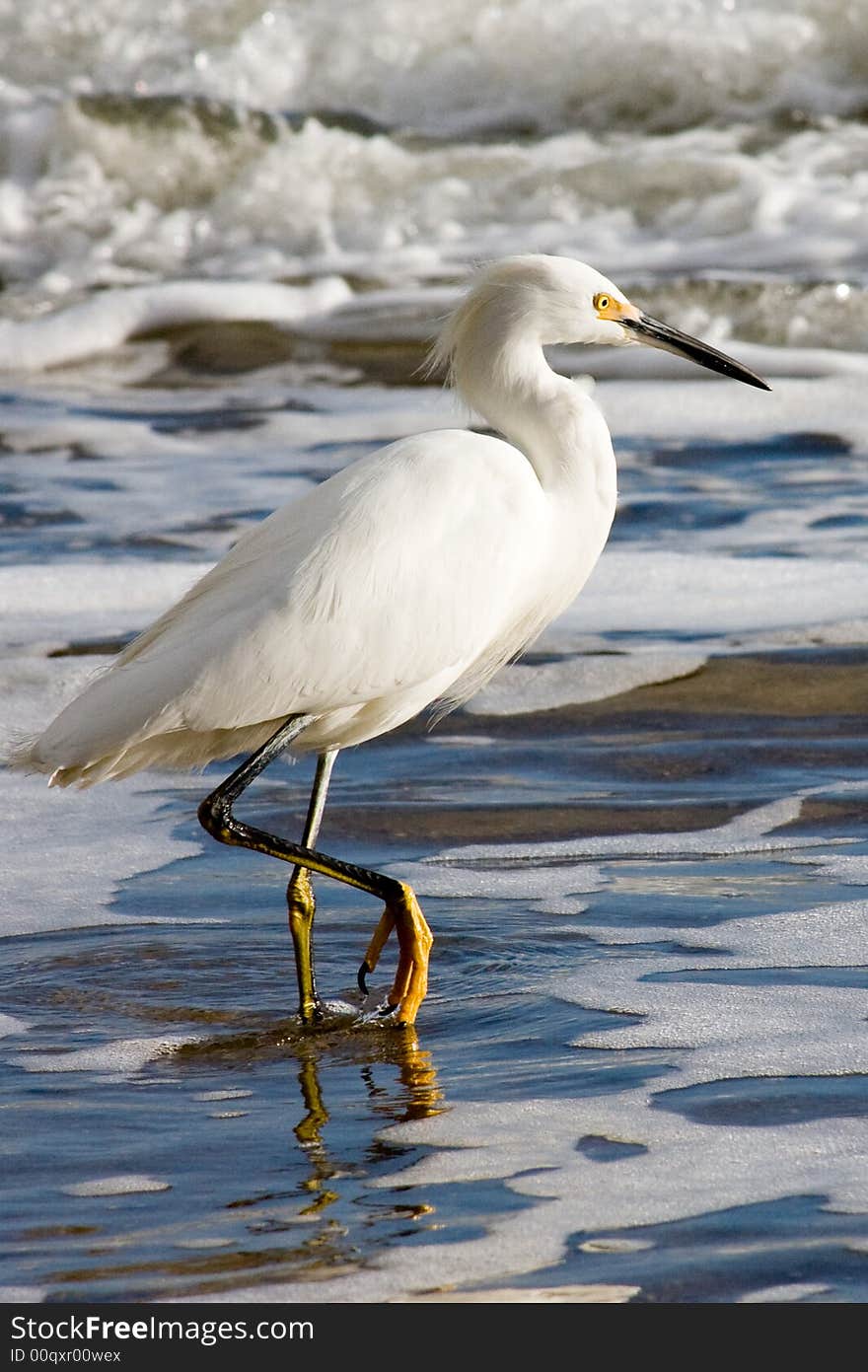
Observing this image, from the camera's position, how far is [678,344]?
14.3 ft

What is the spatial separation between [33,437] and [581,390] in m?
5.89

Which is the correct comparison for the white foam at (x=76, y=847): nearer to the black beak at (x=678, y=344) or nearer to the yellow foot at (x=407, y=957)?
the yellow foot at (x=407, y=957)

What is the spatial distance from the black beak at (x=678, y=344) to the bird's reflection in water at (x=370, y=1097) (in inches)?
64.7

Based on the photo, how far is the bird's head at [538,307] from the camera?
4.11m

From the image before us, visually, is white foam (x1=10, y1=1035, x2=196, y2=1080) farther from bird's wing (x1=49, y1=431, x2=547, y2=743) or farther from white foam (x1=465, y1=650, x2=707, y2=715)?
white foam (x1=465, y1=650, x2=707, y2=715)

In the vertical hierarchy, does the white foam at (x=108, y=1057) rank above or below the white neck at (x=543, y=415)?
below

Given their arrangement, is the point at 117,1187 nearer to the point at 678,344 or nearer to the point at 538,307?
the point at 538,307

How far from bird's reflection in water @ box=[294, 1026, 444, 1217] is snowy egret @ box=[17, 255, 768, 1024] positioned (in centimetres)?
13

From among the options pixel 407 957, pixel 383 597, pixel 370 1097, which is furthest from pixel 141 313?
pixel 370 1097

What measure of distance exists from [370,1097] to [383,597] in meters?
1.01

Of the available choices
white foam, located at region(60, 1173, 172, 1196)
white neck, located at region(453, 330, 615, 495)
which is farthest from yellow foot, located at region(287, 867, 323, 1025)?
white neck, located at region(453, 330, 615, 495)

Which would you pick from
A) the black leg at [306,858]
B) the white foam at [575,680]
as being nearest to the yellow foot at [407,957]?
the black leg at [306,858]

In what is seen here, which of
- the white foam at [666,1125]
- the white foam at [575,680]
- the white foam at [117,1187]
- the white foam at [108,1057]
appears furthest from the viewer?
the white foam at [575,680]

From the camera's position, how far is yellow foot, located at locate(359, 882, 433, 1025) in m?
3.64
